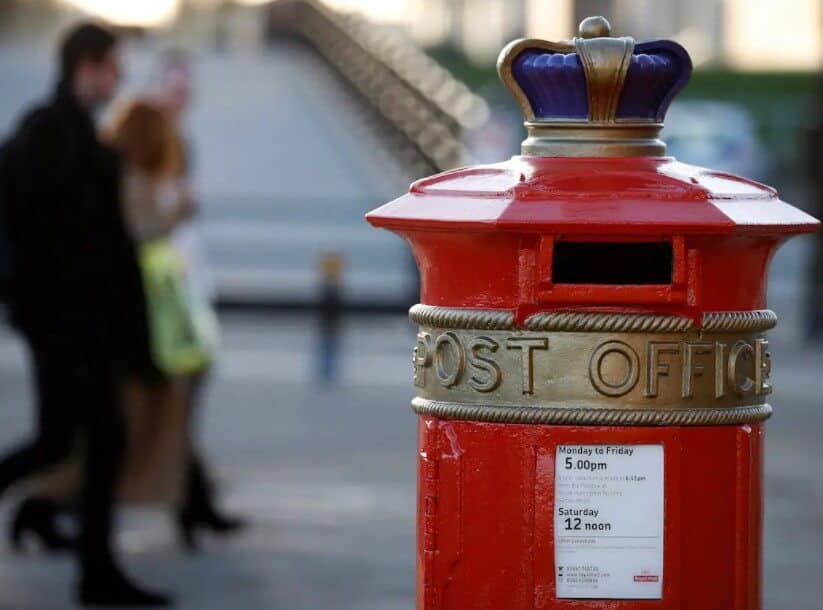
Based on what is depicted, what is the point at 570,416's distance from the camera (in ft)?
11.4

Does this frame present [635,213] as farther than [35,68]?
No

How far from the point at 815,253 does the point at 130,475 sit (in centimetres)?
938

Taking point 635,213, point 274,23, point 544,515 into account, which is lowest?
point 274,23

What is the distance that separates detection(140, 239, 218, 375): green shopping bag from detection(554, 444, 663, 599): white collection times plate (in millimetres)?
4189

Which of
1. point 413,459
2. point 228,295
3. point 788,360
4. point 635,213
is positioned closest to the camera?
point 635,213

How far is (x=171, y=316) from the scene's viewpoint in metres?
7.61

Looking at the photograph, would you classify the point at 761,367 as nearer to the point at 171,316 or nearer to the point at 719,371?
the point at 719,371

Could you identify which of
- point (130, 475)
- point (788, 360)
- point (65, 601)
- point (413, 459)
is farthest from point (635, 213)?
point (788, 360)

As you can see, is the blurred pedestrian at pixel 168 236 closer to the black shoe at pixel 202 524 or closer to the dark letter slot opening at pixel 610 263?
the black shoe at pixel 202 524

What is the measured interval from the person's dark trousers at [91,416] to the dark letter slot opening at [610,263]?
10.2ft

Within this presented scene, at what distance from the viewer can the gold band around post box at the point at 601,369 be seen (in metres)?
3.47

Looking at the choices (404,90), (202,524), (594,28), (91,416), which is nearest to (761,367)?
(594,28)

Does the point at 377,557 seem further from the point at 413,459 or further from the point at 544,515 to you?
the point at 544,515

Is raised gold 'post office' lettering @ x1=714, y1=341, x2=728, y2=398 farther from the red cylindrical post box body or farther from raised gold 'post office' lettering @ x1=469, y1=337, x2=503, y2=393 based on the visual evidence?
raised gold 'post office' lettering @ x1=469, y1=337, x2=503, y2=393
